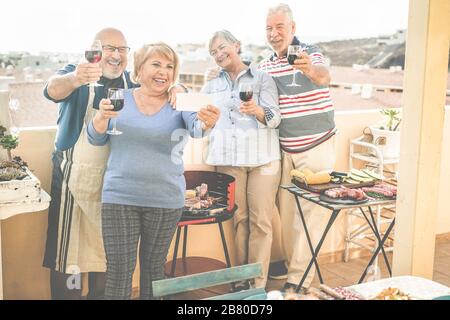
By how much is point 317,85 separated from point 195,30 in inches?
31.1

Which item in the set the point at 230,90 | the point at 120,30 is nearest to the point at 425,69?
the point at 230,90

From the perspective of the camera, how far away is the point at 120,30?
2969 mm

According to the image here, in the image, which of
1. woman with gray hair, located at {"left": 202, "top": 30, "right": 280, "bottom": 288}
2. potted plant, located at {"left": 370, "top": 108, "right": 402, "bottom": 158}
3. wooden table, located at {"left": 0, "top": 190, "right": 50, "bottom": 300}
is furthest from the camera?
potted plant, located at {"left": 370, "top": 108, "right": 402, "bottom": 158}

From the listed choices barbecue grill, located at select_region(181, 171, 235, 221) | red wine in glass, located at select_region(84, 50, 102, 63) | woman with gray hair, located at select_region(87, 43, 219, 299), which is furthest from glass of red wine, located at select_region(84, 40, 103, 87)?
barbecue grill, located at select_region(181, 171, 235, 221)

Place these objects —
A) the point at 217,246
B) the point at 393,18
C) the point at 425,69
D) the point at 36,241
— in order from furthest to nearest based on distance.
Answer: the point at 393,18, the point at 217,246, the point at 36,241, the point at 425,69

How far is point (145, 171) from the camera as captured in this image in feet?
9.05

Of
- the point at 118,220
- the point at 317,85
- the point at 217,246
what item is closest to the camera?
the point at 118,220

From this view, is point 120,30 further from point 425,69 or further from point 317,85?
point 425,69

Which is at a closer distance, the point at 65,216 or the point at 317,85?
the point at 65,216

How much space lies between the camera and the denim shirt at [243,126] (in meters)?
3.40

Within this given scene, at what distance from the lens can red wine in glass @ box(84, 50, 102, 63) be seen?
2.69 m

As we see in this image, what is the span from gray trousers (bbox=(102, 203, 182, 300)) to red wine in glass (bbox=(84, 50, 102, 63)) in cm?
68

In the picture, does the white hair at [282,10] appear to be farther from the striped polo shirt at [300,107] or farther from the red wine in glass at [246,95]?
the red wine in glass at [246,95]

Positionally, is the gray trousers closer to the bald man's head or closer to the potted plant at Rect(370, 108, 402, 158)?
the bald man's head
